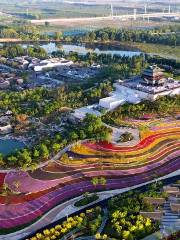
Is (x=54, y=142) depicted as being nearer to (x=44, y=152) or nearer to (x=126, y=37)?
(x=44, y=152)

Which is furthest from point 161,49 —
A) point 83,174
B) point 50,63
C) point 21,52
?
point 83,174

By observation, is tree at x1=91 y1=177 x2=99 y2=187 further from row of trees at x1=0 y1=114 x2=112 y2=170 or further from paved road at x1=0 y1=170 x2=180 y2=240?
row of trees at x1=0 y1=114 x2=112 y2=170

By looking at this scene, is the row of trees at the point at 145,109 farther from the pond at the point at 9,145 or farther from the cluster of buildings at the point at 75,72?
the cluster of buildings at the point at 75,72

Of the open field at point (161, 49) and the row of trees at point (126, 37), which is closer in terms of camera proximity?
the open field at point (161, 49)

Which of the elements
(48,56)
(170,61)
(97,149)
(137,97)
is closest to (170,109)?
(137,97)

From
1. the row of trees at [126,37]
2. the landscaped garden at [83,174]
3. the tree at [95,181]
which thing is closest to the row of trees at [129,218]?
the tree at [95,181]
